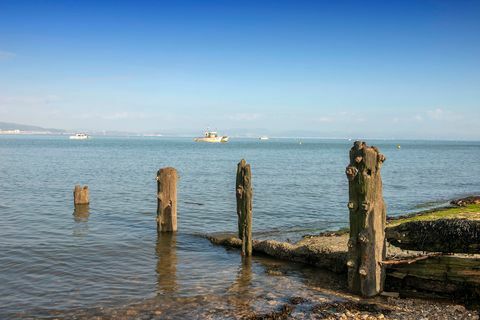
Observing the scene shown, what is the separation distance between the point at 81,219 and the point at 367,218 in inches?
648

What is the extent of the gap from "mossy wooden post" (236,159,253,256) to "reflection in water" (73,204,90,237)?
25.2 feet

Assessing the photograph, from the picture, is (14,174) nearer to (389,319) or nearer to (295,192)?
(295,192)

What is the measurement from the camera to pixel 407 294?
38.2 ft

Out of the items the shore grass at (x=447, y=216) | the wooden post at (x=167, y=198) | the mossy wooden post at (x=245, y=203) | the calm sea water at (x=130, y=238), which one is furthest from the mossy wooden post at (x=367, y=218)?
the wooden post at (x=167, y=198)

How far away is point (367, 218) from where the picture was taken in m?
11.4

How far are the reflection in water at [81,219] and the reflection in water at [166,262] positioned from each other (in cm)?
367

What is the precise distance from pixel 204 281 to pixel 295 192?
23953 millimetres

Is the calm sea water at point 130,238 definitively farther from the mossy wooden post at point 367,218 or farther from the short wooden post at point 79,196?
the mossy wooden post at point 367,218

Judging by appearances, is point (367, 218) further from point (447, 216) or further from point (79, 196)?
point (79, 196)

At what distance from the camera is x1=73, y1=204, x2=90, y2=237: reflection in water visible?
20261 millimetres

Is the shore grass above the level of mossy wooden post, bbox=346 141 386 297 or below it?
below

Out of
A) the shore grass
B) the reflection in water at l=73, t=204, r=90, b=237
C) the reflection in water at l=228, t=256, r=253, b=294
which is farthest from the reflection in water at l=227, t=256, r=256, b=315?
the reflection in water at l=73, t=204, r=90, b=237

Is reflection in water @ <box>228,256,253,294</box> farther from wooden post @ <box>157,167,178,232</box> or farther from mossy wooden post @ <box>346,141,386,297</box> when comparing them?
wooden post @ <box>157,167,178,232</box>

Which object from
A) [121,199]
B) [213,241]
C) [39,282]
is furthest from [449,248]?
[121,199]
